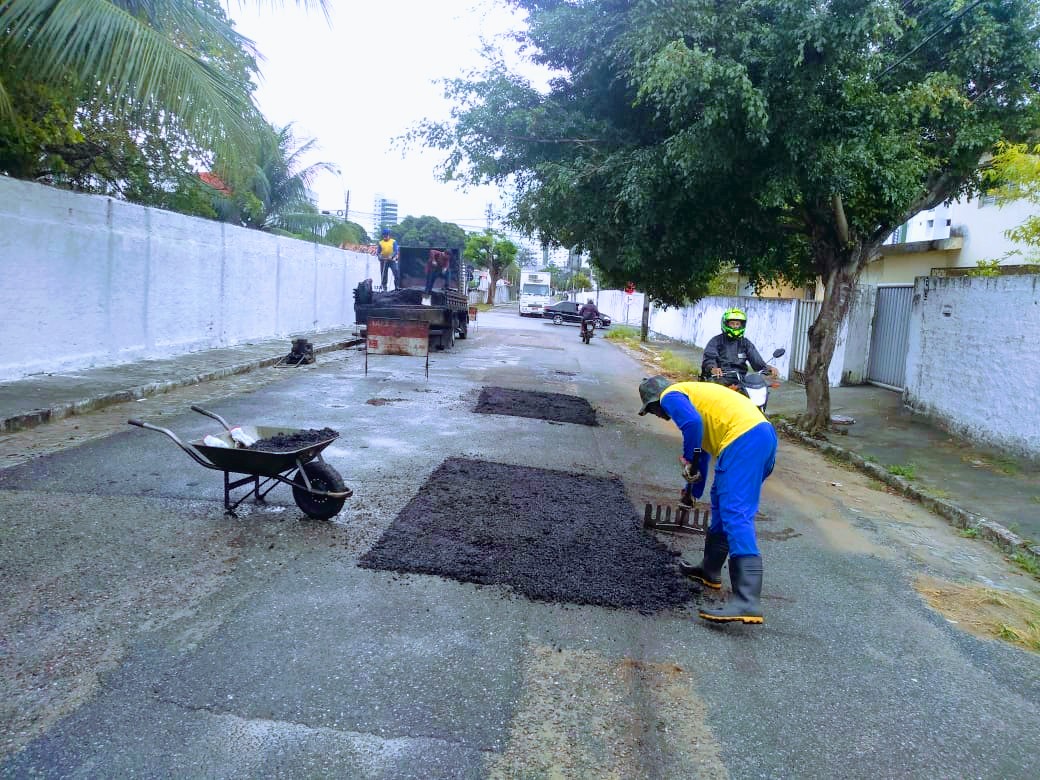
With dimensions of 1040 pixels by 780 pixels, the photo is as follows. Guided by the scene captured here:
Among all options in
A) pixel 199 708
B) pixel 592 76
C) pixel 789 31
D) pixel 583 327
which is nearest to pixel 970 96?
pixel 789 31

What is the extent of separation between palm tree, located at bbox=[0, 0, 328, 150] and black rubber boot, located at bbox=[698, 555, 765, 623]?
24.0 ft

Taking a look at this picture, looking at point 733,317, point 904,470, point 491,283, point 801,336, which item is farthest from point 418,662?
point 491,283

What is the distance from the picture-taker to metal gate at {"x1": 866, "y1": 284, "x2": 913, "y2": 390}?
1427cm

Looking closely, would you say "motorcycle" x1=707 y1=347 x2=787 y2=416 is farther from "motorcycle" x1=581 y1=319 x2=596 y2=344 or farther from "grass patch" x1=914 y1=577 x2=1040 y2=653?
"motorcycle" x1=581 y1=319 x2=596 y2=344

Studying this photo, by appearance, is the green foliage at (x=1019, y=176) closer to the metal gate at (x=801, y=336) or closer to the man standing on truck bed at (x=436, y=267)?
the metal gate at (x=801, y=336)

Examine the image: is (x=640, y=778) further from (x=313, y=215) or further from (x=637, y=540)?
(x=313, y=215)

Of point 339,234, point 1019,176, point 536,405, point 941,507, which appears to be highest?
point 339,234

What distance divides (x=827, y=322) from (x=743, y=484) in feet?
24.8

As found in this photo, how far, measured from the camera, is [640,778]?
2.97 meters

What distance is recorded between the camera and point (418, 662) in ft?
12.2

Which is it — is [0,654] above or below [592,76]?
below

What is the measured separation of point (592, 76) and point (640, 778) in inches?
395

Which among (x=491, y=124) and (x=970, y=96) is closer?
(x=970, y=96)

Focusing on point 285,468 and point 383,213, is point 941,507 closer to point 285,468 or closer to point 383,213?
point 285,468
